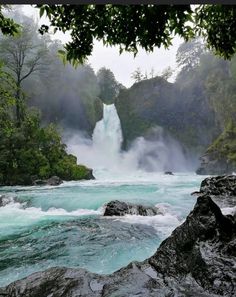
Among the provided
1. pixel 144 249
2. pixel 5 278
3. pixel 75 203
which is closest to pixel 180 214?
pixel 144 249

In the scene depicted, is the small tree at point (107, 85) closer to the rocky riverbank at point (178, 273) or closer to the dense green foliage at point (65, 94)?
the dense green foliage at point (65, 94)

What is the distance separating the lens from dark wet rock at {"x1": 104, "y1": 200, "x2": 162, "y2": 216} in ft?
23.5

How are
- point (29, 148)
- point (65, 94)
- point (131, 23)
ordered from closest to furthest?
point (131, 23)
point (29, 148)
point (65, 94)

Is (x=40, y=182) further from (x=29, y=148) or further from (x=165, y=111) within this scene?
(x=165, y=111)

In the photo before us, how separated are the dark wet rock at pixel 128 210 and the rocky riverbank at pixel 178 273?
438 cm

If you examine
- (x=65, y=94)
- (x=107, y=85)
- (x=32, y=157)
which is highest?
(x=107, y=85)

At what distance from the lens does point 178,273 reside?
7.77 feet

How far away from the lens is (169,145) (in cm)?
2911

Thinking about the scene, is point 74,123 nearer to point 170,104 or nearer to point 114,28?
point 170,104

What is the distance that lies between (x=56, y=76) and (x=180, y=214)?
64.1 feet

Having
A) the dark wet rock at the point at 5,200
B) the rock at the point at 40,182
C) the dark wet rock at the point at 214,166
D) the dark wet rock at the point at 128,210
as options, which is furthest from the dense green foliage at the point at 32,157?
the dark wet rock at the point at 128,210

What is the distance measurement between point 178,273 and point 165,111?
87.2ft

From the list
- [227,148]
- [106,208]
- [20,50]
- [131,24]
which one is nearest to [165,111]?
[227,148]

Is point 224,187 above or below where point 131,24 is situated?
below
